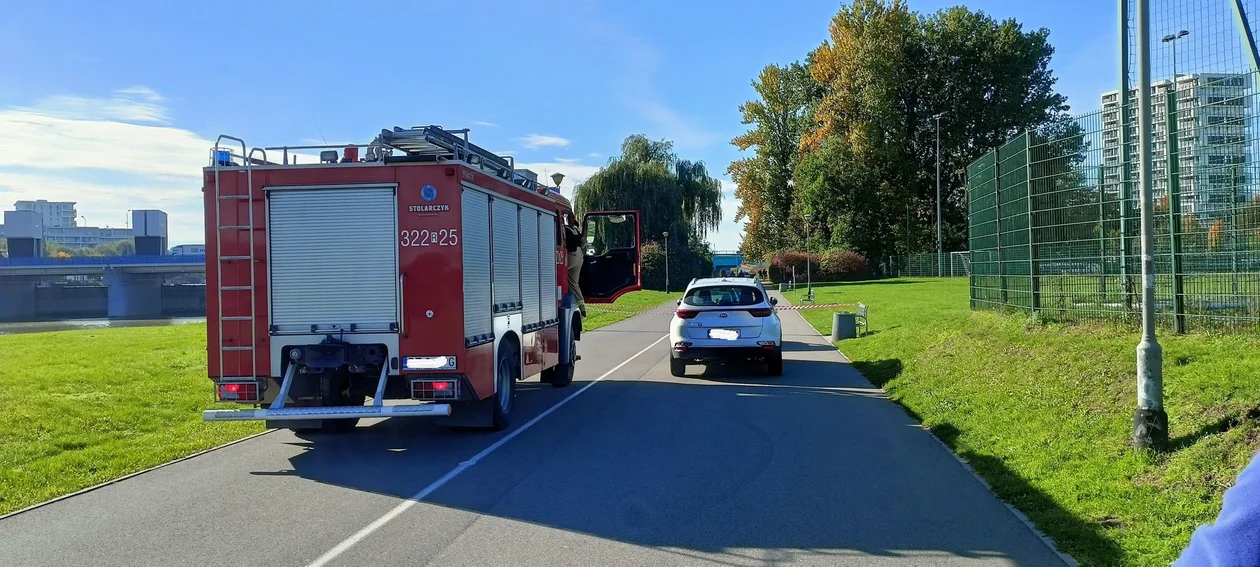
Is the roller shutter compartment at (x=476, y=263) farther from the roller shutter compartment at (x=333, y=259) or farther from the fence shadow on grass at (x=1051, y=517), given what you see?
the fence shadow on grass at (x=1051, y=517)

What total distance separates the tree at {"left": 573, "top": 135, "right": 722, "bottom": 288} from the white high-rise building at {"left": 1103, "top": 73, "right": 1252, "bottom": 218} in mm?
43413

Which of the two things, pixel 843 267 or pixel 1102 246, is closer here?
pixel 1102 246

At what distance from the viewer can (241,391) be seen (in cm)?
866

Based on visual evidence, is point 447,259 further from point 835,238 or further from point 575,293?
point 835,238

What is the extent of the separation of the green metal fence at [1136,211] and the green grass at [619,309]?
42.9ft

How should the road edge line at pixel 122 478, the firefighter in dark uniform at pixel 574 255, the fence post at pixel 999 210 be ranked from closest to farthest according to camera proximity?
the road edge line at pixel 122 478
the firefighter in dark uniform at pixel 574 255
the fence post at pixel 999 210

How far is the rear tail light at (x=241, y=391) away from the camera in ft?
28.4

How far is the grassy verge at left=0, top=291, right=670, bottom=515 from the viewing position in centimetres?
797

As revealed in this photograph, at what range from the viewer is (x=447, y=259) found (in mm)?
8602

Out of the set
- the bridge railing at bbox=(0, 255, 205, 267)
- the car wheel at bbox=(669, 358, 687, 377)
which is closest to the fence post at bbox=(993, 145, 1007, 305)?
the car wheel at bbox=(669, 358, 687, 377)

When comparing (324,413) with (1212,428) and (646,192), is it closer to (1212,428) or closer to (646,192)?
(1212,428)

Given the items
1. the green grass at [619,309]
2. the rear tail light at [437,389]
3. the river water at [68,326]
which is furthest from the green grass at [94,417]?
the river water at [68,326]

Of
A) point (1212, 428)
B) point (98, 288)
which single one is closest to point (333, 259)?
point (1212, 428)

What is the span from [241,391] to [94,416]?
10.7 feet
